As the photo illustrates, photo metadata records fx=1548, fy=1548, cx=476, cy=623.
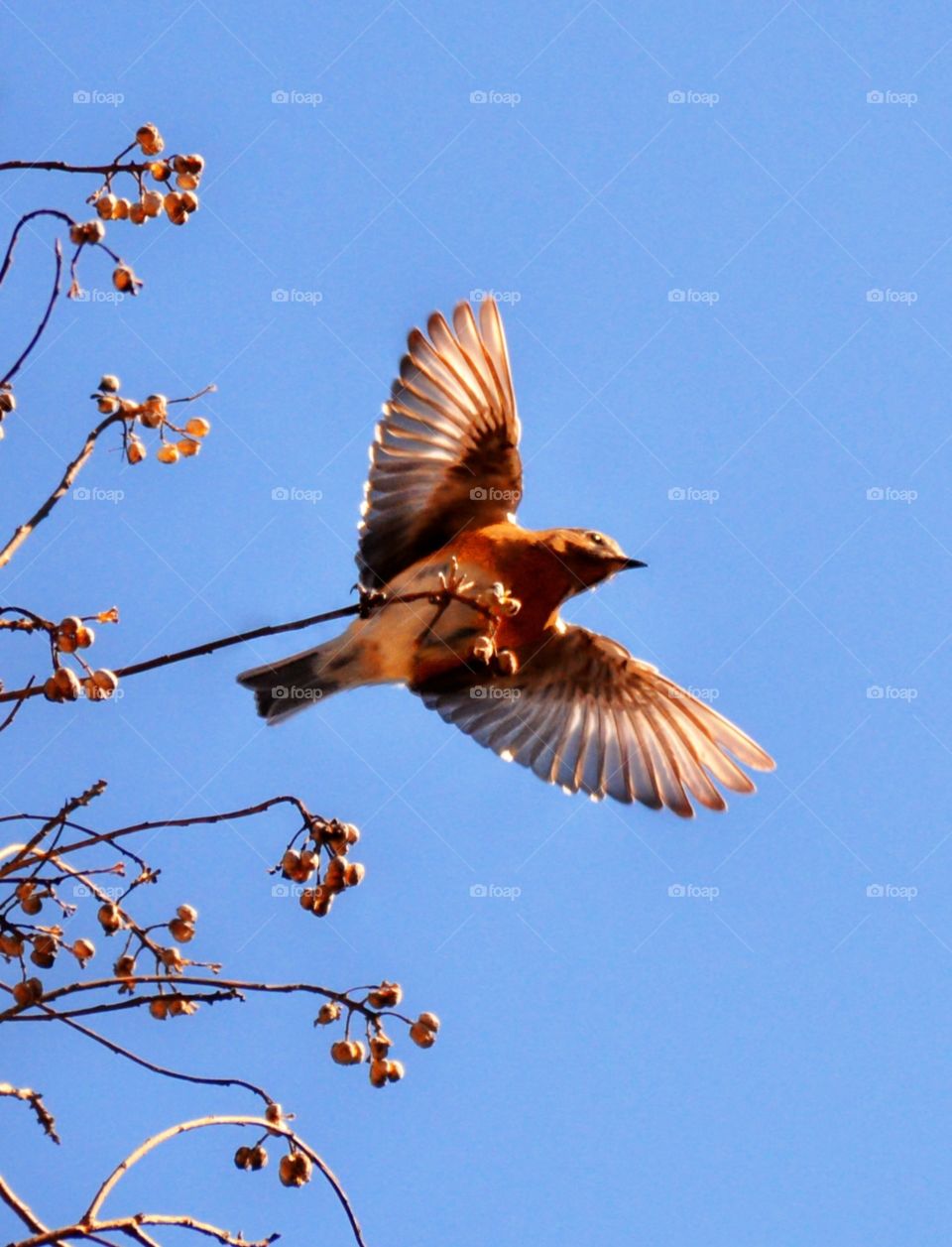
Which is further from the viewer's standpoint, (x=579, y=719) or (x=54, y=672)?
(x=579, y=719)

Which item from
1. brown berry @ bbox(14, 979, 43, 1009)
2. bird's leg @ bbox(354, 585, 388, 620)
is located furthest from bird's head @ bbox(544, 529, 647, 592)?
brown berry @ bbox(14, 979, 43, 1009)

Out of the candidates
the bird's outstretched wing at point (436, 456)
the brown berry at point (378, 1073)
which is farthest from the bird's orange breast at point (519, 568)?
the brown berry at point (378, 1073)

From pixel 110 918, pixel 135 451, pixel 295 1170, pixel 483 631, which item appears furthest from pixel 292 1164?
pixel 483 631

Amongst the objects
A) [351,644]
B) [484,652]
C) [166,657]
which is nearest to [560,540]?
[351,644]

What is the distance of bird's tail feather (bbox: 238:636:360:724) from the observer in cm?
586

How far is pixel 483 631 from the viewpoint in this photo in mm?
5508

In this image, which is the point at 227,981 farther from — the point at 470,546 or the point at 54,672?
the point at 470,546

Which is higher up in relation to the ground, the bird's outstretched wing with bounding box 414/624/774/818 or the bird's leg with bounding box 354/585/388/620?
the bird's outstretched wing with bounding box 414/624/774/818

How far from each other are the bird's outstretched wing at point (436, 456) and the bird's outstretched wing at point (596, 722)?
0.60 m

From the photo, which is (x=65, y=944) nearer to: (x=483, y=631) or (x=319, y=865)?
(x=319, y=865)

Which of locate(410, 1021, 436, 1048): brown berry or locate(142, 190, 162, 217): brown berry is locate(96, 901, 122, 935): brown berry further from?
locate(142, 190, 162, 217): brown berry

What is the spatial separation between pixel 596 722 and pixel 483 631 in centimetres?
124

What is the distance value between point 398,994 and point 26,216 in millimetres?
1657

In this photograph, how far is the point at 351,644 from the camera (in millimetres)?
5984
